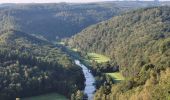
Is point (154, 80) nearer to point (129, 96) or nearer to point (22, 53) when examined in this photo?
point (129, 96)

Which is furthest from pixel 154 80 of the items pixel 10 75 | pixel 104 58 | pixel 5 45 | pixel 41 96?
pixel 104 58

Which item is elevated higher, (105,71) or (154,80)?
(154,80)

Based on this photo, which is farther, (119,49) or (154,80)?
(119,49)

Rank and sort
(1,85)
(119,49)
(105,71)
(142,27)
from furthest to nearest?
(142,27)
(119,49)
(105,71)
(1,85)

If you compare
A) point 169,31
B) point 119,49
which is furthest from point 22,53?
point 169,31

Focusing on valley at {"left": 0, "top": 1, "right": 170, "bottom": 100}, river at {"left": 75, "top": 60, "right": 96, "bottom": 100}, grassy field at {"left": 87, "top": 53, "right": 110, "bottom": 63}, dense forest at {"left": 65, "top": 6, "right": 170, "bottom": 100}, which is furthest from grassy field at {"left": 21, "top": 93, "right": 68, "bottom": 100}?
grassy field at {"left": 87, "top": 53, "right": 110, "bottom": 63}

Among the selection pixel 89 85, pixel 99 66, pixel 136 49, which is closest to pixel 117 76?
pixel 99 66

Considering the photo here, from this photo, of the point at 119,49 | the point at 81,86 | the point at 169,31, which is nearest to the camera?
the point at 81,86

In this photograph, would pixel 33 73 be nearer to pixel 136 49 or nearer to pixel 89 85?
pixel 89 85
